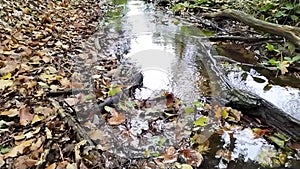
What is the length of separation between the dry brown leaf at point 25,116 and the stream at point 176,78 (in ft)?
2.15

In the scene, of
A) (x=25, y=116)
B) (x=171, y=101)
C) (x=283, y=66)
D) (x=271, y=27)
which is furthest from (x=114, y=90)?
(x=271, y=27)

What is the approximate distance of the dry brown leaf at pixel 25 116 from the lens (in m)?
2.87

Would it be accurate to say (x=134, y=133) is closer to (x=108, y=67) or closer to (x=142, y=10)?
(x=108, y=67)

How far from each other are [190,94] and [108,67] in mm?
1284

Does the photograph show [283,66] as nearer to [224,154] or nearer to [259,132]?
[259,132]

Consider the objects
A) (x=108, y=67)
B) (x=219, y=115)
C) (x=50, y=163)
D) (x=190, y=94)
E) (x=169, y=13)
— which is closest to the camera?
(x=50, y=163)

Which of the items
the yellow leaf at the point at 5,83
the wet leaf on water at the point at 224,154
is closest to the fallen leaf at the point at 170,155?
the wet leaf on water at the point at 224,154

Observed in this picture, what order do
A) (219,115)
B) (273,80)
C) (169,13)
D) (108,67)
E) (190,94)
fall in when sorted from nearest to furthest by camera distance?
1. (219,115)
2. (190,94)
3. (273,80)
4. (108,67)
5. (169,13)

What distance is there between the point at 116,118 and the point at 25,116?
0.83 m

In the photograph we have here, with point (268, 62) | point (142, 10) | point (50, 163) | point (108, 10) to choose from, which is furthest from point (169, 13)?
point (50, 163)

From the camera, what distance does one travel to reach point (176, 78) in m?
4.18

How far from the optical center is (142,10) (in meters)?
8.66

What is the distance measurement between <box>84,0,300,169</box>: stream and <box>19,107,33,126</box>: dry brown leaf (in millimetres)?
655

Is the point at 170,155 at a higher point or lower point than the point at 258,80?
lower
